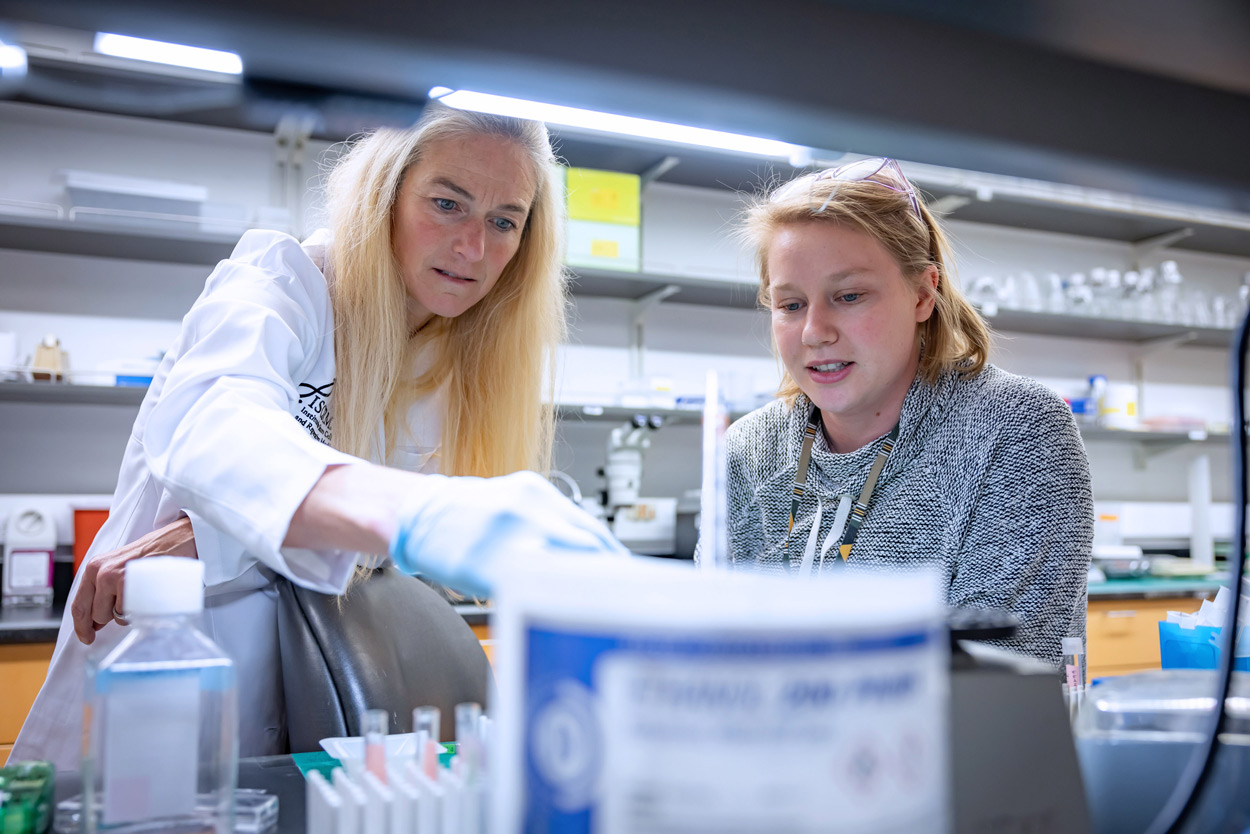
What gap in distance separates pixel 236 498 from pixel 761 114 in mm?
396

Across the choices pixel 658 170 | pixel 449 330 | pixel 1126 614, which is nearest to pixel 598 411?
pixel 658 170

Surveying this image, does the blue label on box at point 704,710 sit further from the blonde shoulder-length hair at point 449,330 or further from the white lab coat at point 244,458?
the blonde shoulder-length hair at point 449,330

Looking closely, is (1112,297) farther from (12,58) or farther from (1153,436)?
(12,58)

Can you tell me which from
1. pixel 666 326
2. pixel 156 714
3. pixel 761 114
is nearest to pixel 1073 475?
pixel 761 114

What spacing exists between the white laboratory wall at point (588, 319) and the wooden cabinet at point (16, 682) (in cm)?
82

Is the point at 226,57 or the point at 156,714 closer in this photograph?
the point at 226,57

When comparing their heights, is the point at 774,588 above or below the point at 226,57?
below

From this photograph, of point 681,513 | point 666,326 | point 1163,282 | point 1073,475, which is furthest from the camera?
point 1163,282

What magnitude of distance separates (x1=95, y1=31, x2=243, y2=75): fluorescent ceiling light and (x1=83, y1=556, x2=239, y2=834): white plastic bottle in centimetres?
24

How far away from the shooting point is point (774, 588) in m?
0.26

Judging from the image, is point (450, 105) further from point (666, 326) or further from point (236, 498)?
point (666, 326)

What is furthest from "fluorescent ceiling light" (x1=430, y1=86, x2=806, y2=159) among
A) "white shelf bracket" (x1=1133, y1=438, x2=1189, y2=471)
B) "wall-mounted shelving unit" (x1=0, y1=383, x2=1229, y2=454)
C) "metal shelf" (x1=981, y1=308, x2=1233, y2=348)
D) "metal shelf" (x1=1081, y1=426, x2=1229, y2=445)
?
"white shelf bracket" (x1=1133, y1=438, x2=1189, y2=471)

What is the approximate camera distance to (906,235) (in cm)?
133

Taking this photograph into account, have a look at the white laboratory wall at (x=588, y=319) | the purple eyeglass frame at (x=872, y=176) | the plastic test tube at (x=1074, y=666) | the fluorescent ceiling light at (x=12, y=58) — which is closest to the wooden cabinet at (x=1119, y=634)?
the white laboratory wall at (x=588, y=319)
